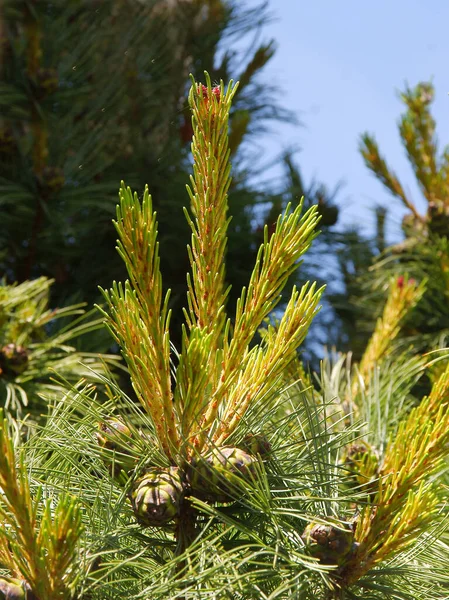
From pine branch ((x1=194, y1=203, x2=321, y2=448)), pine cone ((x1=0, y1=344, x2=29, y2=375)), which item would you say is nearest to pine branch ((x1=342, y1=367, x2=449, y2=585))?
pine branch ((x1=194, y1=203, x2=321, y2=448))

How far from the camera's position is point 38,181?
3.97 ft

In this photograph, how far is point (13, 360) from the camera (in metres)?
0.98

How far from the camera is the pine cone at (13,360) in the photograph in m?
0.98

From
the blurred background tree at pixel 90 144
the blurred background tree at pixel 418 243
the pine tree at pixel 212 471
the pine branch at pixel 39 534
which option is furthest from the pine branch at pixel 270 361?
the blurred background tree at pixel 418 243

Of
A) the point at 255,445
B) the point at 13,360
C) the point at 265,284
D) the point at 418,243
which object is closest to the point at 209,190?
the point at 265,284

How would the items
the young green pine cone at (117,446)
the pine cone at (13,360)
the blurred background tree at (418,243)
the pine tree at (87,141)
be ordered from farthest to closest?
1. the blurred background tree at (418,243)
2. the pine tree at (87,141)
3. the pine cone at (13,360)
4. the young green pine cone at (117,446)

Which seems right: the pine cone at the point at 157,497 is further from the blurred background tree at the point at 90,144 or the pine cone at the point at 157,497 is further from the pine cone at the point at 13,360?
the blurred background tree at the point at 90,144

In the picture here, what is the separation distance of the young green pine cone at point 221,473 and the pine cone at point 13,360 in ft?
1.63

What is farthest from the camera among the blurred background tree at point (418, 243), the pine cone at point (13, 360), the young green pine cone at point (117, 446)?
the blurred background tree at point (418, 243)

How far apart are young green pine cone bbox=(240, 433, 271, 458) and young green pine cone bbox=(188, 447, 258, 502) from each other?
0.07 ft

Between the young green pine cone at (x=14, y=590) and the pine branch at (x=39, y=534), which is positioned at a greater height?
the pine branch at (x=39, y=534)

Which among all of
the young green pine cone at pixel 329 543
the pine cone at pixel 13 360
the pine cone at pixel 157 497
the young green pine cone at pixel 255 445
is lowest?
the young green pine cone at pixel 329 543

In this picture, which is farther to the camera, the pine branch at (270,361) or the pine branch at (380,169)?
the pine branch at (380,169)

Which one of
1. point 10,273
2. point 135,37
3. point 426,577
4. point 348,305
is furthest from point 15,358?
point 348,305
